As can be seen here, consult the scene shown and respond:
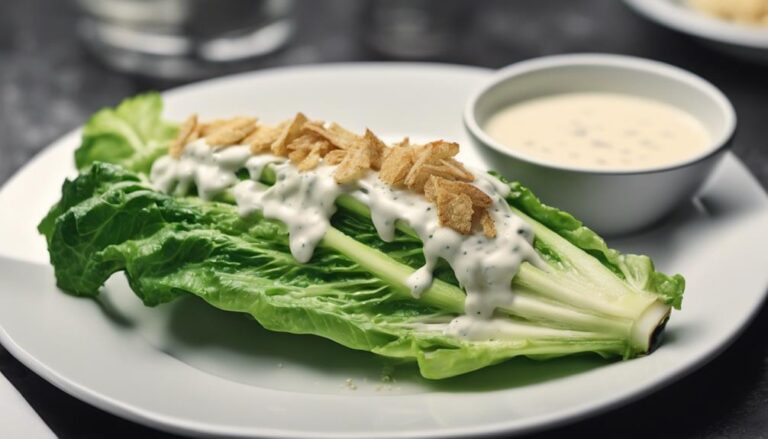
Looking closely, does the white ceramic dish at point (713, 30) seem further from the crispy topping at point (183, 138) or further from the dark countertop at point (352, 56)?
the crispy topping at point (183, 138)

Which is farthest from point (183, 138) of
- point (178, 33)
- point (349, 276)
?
point (178, 33)

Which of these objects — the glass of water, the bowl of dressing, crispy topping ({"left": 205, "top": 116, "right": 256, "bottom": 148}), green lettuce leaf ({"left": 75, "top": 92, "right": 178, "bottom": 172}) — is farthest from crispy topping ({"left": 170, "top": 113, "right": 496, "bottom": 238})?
the glass of water

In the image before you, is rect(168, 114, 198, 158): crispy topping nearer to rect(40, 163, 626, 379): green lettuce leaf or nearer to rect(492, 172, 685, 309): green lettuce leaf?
rect(40, 163, 626, 379): green lettuce leaf

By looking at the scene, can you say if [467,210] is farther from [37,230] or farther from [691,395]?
[37,230]

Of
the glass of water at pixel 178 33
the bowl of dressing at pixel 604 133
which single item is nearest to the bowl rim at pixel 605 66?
the bowl of dressing at pixel 604 133

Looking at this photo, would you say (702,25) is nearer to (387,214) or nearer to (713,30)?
(713,30)
